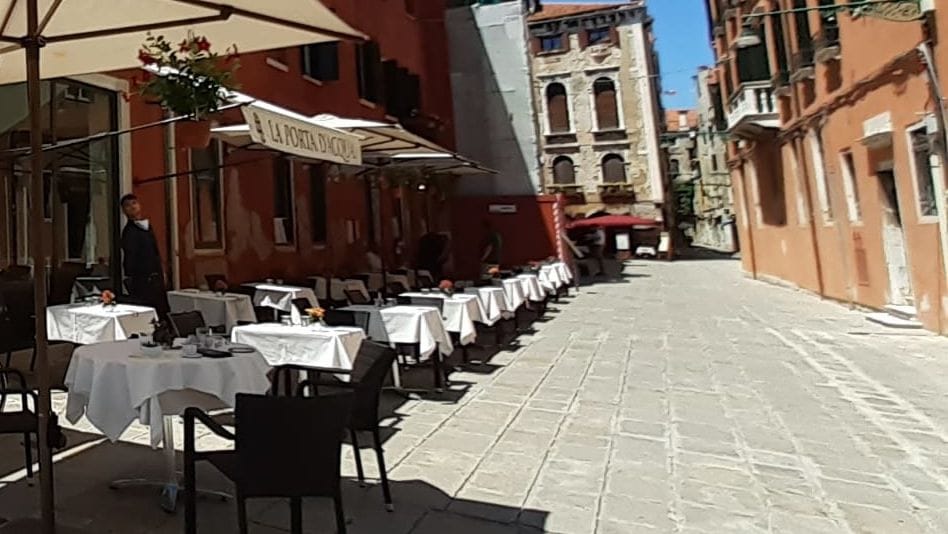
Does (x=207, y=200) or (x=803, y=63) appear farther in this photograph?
(x=803, y=63)

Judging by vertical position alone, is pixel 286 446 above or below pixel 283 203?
below

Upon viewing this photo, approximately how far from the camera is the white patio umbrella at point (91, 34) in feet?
8.07

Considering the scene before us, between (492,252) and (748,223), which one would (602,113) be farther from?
(492,252)

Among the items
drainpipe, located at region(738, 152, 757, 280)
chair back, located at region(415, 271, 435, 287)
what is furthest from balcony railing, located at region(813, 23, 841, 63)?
drainpipe, located at region(738, 152, 757, 280)

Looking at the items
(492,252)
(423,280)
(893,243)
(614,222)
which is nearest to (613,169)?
(614,222)

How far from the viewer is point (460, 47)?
18547mm

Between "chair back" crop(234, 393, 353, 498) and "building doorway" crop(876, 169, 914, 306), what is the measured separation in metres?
8.82

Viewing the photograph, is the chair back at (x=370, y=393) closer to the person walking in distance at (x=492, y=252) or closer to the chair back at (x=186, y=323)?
the chair back at (x=186, y=323)

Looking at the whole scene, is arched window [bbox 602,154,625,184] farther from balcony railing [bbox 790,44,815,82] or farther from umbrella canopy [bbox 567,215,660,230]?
balcony railing [bbox 790,44,815,82]

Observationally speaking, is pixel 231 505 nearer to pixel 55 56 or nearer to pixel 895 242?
pixel 55 56

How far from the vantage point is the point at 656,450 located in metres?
3.97

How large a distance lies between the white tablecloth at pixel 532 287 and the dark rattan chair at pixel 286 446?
7259 mm

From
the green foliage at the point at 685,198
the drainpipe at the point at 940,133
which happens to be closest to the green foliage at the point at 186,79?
the drainpipe at the point at 940,133

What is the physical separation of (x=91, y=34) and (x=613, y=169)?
29623mm
